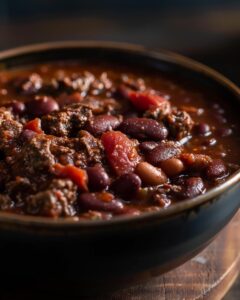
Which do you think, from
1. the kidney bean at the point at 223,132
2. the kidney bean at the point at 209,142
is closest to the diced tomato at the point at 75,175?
the kidney bean at the point at 209,142

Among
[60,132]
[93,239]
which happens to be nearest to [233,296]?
[93,239]

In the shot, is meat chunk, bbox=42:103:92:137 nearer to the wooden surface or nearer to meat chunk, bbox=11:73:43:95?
meat chunk, bbox=11:73:43:95

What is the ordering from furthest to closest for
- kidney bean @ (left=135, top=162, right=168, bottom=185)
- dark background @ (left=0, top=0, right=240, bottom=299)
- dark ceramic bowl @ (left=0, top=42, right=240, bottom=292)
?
dark background @ (left=0, top=0, right=240, bottom=299) → kidney bean @ (left=135, top=162, right=168, bottom=185) → dark ceramic bowl @ (left=0, top=42, right=240, bottom=292)

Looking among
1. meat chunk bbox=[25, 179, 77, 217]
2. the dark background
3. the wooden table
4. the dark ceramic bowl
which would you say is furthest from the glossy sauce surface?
the dark background

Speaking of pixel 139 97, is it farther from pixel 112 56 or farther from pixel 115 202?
pixel 115 202

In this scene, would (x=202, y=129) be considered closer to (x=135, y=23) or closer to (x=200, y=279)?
(x=200, y=279)
